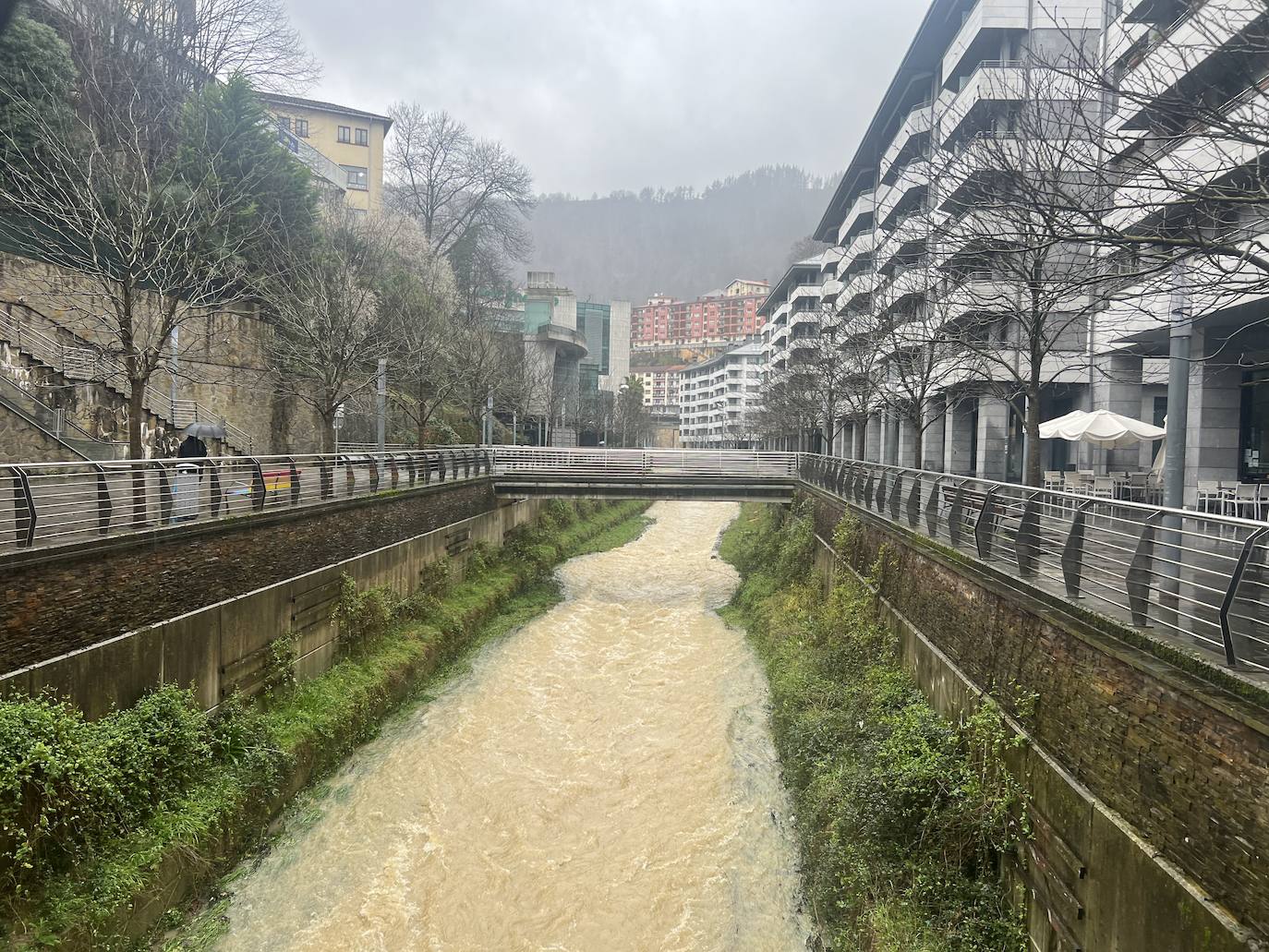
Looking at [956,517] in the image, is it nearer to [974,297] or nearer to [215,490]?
[974,297]

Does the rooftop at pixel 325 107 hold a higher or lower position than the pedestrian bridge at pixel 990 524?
Answer: higher

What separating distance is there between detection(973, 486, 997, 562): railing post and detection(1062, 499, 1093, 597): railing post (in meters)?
2.04

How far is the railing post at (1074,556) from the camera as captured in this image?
6.69 m

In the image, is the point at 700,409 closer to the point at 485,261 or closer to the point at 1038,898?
the point at 485,261

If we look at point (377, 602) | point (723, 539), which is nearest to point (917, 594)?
point (377, 602)

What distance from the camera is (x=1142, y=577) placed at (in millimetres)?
5793

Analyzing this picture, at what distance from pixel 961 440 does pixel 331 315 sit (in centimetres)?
2395

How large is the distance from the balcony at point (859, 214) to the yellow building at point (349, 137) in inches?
1361

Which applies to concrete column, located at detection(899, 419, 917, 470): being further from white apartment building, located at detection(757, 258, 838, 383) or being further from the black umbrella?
the black umbrella

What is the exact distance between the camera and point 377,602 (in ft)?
50.1

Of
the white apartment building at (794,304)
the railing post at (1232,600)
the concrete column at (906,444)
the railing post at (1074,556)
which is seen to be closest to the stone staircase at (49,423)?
the railing post at (1074,556)

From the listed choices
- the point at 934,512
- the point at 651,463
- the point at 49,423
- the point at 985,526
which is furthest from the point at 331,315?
the point at 985,526

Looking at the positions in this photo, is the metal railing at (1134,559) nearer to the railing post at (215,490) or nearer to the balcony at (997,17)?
the railing post at (215,490)

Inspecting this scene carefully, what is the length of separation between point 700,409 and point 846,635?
11396 cm
